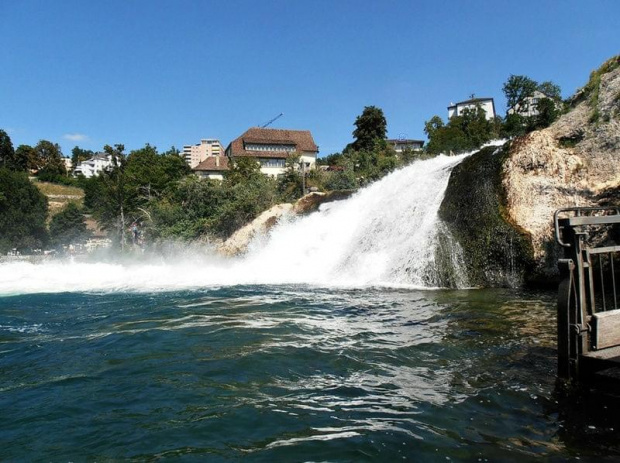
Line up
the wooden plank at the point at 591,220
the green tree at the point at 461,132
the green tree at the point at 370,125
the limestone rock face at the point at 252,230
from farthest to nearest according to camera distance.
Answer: the green tree at the point at 370,125, the green tree at the point at 461,132, the limestone rock face at the point at 252,230, the wooden plank at the point at 591,220

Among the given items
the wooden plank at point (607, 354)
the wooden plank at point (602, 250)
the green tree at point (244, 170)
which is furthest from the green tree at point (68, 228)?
the wooden plank at point (607, 354)

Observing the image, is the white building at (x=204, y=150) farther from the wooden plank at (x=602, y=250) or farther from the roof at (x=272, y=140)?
the wooden plank at (x=602, y=250)

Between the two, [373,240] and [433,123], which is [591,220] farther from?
[433,123]

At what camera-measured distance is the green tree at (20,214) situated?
68562 millimetres

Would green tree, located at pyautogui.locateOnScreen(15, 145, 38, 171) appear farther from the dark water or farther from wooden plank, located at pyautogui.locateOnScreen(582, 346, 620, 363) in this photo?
wooden plank, located at pyautogui.locateOnScreen(582, 346, 620, 363)

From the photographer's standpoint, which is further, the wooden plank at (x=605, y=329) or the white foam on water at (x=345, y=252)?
the white foam on water at (x=345, y=252)

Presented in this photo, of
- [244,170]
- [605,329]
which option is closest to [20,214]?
[244,170]

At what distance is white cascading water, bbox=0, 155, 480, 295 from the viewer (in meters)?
14.5

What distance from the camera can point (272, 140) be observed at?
219 feet

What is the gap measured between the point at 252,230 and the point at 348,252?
33.2 feet

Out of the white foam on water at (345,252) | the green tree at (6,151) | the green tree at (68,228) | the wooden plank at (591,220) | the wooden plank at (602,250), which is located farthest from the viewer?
the green tree at (6,151)

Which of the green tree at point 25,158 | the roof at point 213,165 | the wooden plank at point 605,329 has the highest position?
the green tree at point 25,158

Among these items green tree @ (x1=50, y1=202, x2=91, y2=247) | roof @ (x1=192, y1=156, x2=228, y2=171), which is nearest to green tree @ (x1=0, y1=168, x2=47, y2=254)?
green tree @ (x1=50, y1=202, x2=91, y2=247)

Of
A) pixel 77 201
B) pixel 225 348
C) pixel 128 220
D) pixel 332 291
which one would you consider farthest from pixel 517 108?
pixel 77 201
